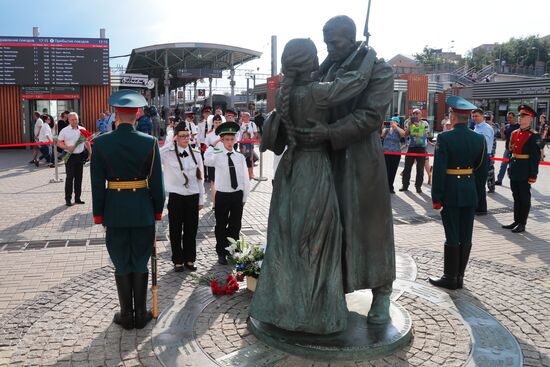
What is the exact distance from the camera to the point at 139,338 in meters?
4.15

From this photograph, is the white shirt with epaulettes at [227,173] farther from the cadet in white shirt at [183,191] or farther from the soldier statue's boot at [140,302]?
the soldier statue's boot at [140,302]

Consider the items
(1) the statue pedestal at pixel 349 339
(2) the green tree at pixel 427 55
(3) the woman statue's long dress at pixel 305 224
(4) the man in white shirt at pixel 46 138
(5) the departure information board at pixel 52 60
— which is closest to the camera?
(3) the woman statue's long dress at pixel 305 224

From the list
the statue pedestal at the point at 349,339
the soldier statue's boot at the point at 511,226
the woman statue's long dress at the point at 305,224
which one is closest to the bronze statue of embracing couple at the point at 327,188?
the woman statue's long dress at the point at 305,224

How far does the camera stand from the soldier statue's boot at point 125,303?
171 inches

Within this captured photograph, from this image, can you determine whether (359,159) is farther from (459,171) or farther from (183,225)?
(183,225)

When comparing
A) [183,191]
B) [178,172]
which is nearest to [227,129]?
[178,172]

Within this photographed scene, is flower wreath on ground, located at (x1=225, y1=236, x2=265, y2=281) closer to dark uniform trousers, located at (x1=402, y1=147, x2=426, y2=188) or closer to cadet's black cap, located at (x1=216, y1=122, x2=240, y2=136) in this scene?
cadet's black cap, located at (x1=216, y1=122, x2=240, y2=136)

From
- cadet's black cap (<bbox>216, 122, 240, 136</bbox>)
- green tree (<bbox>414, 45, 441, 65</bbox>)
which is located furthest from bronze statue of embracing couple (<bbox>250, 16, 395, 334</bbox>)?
green tree (<bbox>414, 45, 441, 65</bbox>)

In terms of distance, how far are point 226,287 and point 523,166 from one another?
5.61 metres

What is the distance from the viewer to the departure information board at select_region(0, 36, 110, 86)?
21328 millimetres

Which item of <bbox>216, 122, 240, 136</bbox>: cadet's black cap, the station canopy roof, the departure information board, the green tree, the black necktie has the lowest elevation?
the black necktie

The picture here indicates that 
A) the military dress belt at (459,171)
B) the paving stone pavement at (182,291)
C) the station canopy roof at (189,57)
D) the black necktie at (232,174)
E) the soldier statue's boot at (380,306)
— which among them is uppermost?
the station canopy roof at (189,57)

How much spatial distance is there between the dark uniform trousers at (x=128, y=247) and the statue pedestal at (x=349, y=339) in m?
1.09

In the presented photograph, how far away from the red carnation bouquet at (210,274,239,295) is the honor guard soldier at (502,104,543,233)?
5.23 meters
